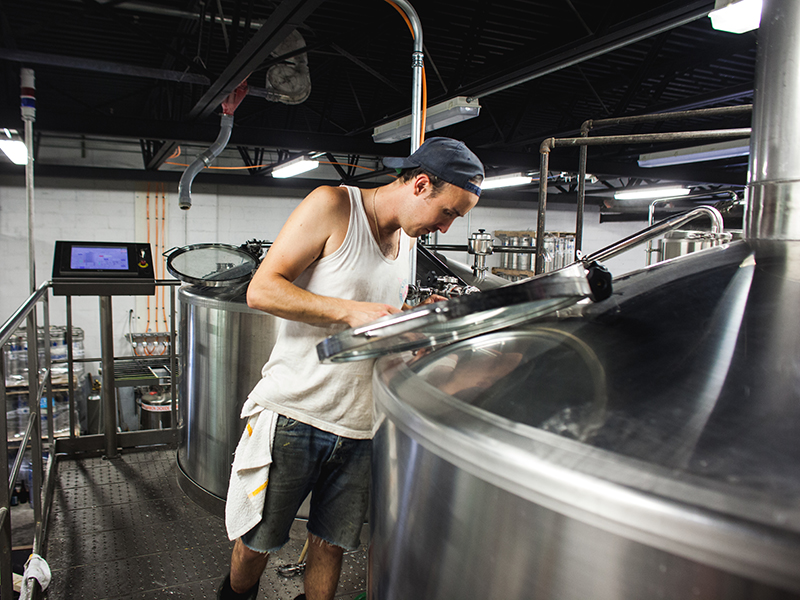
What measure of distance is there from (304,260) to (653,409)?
0.81 metres

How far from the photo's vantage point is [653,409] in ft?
1.73

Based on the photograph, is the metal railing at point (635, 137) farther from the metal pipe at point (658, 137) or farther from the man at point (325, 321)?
the man at point (325, 321)

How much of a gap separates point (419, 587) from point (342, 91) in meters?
5.85

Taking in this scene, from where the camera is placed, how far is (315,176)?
9406mm

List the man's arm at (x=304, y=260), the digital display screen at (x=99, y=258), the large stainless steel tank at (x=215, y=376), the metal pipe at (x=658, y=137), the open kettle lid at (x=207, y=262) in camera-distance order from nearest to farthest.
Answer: the man's arm at (x=304, y=260), the metal pipe at (x=658, y=137), the large stainless steel tank at (x=215, y=376), the open kettle lid at (x=207, y=262), the digital display screen at (x=99, y=258)

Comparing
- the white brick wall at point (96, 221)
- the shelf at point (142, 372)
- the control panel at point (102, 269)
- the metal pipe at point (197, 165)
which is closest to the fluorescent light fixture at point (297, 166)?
the white brick wall at point (96, 221)

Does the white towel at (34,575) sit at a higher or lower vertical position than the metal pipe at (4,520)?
lower

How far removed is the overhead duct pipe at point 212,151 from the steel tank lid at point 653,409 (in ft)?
9.88

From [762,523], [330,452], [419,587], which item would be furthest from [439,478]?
[330,452]

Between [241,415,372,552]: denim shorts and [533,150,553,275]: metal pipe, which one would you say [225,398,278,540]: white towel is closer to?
[241,415,372,552]: denim shorts

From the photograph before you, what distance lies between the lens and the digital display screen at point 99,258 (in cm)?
267

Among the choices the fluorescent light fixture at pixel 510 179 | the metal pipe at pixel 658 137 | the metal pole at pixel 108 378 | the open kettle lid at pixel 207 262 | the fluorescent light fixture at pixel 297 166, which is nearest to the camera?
the metal pipe at pixel 658 137

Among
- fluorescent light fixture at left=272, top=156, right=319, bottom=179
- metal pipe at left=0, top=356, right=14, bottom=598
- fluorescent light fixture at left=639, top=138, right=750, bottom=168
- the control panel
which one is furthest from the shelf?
fluorescent light fixture at left=639, top=138, right=750, bottom=168

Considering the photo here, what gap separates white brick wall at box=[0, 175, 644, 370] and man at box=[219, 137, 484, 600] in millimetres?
7270
